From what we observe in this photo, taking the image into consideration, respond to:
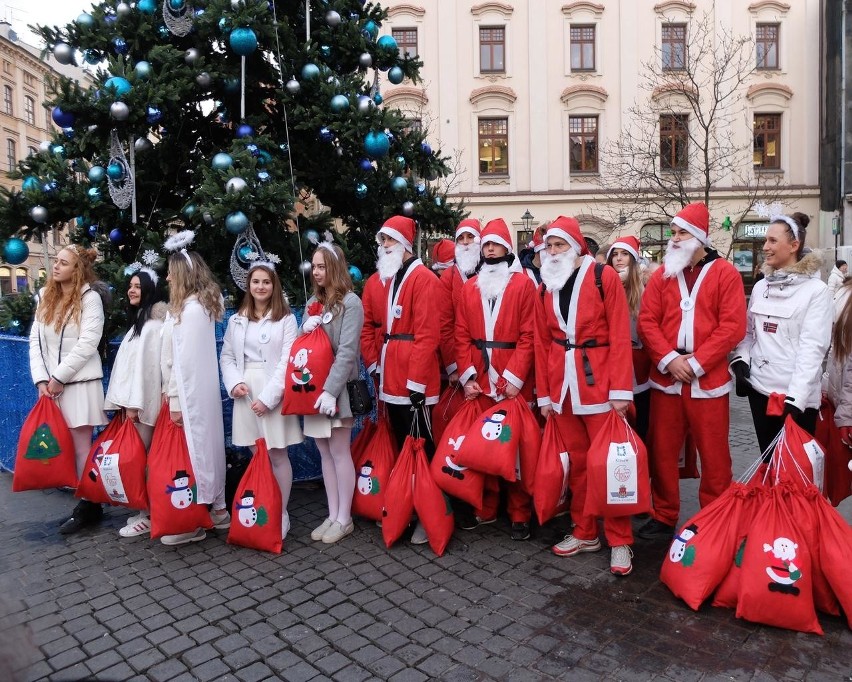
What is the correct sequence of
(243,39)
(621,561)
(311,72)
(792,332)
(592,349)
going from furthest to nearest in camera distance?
1. (311,72)
2. (243,39)
3. (592,349)
4. (621,561)
5. (792,332)

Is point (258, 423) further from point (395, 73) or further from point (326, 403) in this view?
point (395, 73)

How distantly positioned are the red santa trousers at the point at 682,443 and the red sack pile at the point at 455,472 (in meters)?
1.17

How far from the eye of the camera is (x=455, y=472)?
172 inches

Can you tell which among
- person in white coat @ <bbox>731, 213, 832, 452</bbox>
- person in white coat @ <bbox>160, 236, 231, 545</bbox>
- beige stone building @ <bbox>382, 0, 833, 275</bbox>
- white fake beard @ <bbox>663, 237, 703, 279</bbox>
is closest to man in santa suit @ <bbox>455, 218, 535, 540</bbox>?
white fake beard @ <bbox>663, 237, 703, 279</bbox>

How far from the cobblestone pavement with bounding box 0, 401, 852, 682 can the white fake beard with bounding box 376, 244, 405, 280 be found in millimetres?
1805

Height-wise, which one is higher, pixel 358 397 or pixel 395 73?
pixel 395 73

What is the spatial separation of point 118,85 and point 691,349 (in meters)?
4.40

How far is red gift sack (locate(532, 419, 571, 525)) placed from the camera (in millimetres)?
4199

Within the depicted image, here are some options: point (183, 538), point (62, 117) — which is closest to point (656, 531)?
point (183, 538)

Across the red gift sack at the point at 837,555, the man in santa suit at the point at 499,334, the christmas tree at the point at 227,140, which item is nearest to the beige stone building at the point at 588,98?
the christmas tree at the point at 227,140

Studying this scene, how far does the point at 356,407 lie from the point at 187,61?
3.29 metres

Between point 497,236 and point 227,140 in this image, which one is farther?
point 227,140

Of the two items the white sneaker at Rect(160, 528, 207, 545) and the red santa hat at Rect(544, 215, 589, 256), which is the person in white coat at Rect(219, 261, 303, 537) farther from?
the red santa hat at Rect(544, 215, 589, 256)

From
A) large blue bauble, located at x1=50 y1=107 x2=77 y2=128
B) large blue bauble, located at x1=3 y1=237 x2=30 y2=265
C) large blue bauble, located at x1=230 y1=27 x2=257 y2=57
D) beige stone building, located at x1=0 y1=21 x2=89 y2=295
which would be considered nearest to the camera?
large blue bauble, located at x1=50 y1=107 x2=77 y2=128
